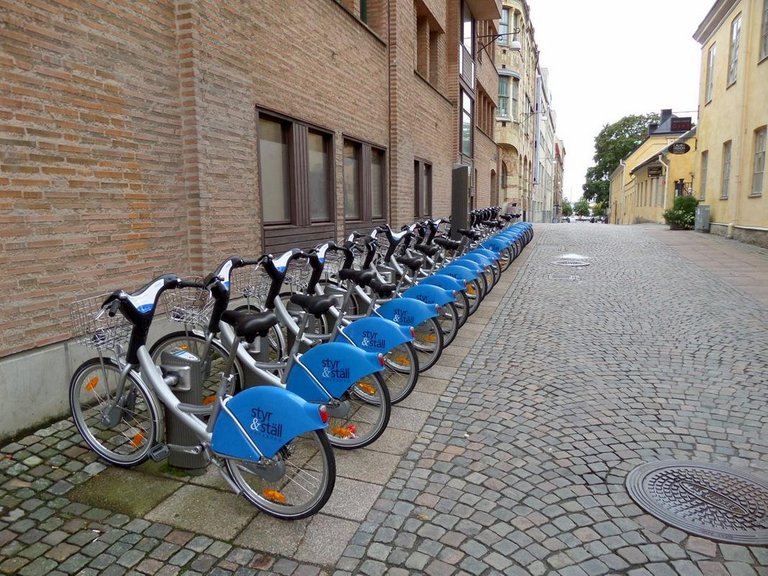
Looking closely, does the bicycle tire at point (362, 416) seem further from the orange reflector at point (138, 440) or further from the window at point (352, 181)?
the window at point (352, 181)

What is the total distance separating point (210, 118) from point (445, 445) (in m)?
3.89

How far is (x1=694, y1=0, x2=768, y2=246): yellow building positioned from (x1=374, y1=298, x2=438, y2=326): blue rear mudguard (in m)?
14.1

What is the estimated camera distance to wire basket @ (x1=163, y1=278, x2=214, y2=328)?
12.1 ft

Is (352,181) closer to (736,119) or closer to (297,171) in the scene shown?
(297,171)

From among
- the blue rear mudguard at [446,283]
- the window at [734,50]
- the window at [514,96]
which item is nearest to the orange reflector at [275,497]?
the blue rear mudguard at [446,283]

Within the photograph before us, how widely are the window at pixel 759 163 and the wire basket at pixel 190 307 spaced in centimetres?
1631

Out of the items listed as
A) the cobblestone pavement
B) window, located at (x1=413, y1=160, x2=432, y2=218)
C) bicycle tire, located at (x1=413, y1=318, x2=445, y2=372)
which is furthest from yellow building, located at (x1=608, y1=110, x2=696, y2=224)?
bicycle tire, located at (x1=413, y1=318, x2=445, y2=372)

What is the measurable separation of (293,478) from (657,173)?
35.7m

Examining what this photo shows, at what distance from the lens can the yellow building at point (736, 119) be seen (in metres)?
15.8

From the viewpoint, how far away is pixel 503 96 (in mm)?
31234

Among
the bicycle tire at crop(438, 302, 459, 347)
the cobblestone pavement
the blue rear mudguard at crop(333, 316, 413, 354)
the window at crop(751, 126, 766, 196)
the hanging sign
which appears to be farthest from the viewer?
the hanging sign

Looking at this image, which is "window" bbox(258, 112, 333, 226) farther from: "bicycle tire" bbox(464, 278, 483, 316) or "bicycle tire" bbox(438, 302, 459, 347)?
"bicycle tire" bbox(438, 302, 459, 347)

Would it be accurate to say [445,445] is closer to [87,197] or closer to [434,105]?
[87,197]

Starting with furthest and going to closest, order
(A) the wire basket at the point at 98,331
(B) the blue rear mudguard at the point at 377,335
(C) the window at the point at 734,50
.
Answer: (C) the window at the point at 734,50, (B) the blue rear mudguard at the point at 377,335, (A) the wire basket at the point at 98,331
